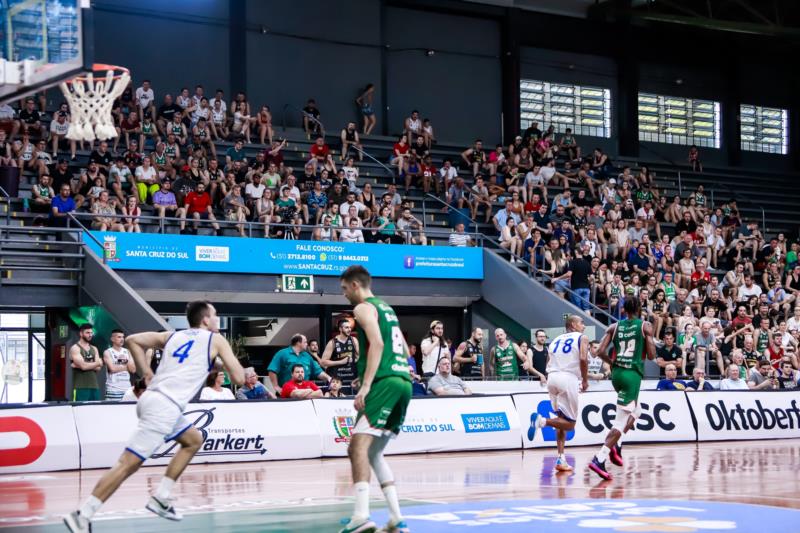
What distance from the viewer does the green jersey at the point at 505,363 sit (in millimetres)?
23750

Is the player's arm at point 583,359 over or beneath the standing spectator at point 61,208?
beneath

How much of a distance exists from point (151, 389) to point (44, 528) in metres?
1.46

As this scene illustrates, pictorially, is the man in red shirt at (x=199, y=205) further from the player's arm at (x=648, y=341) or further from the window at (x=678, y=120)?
the window at (x=678, y=120)

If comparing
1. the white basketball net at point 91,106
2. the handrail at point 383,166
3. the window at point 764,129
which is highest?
the window at point 764,129

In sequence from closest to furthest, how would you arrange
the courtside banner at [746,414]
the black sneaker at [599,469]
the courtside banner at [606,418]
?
the black sneaker at [599,469] → the courtside banner at [606,418] → the courtside banner at [746,414]

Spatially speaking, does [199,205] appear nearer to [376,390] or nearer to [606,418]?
[606,418]

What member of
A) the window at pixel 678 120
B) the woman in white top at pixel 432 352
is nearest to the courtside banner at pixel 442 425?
the woman in white top at pixel 432 352

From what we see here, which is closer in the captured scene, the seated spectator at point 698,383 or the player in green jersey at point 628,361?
the player in green jersey at point 628,361

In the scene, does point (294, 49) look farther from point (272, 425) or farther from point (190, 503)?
point (190, 503)

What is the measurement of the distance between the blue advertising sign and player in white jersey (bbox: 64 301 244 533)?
1509 cm

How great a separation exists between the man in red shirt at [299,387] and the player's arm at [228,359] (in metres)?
8.65

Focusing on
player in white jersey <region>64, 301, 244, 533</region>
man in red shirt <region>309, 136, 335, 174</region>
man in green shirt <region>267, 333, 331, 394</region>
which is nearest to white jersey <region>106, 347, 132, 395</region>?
man in green shirt <region>267, 333, 331, 394</region>

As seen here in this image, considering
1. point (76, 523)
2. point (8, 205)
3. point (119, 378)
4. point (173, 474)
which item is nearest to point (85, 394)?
point (119, 378)

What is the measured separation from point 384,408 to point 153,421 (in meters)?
1.95
